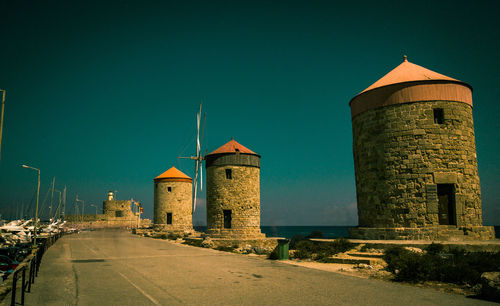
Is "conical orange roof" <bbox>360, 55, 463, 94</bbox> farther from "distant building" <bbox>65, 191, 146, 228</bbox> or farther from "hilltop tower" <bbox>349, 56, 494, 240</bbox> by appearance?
"distant building" <bbox>65, 191, 146, 228</bbox>

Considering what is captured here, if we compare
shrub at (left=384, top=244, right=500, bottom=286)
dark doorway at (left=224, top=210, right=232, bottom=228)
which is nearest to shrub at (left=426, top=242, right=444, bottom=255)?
shrub at (left=384, top=244, right=500, bottom=286)

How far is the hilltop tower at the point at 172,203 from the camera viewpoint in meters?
39.2

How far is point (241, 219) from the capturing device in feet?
87.9

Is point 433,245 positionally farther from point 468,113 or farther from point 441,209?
point 468,113

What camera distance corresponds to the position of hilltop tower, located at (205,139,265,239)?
26750 mm

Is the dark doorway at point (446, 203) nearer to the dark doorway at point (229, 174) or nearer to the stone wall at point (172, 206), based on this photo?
the dark doorway at point (229, 174)

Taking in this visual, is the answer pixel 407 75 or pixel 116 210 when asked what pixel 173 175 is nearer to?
pixel 407 75

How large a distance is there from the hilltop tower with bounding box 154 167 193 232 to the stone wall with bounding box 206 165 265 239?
42.1 ft

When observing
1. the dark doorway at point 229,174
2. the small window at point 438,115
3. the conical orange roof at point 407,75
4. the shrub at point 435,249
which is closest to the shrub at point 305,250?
the shrub at point 435,249

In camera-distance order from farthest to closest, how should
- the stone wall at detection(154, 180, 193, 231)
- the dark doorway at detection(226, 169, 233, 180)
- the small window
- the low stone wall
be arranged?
the low stone wall, the stone wall at detection(154, 180, 193, 231), the dark doorway at detection(226, 169, 233, 180), the small window

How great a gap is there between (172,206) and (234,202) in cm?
1489

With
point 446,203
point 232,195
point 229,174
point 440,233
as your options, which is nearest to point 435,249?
point 440,233

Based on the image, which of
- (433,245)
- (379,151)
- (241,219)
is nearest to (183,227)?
(241,219)

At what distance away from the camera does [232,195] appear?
27.0 m
